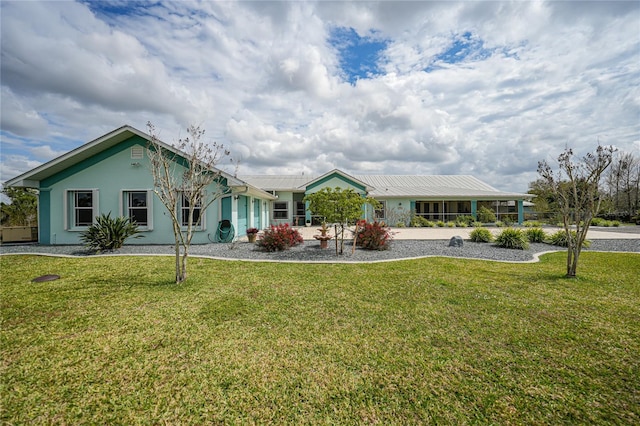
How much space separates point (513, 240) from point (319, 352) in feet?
40.5

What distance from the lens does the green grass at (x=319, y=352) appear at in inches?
106

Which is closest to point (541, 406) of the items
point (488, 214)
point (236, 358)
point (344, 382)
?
point (344, 382)

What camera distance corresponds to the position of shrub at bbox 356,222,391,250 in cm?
1178

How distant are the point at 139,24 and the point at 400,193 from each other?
21616 millimetres

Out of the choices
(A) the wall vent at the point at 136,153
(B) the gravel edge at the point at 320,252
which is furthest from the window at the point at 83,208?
(A) the wall vent at the point at 136,153

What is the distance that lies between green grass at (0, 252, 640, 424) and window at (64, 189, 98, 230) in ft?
22.2

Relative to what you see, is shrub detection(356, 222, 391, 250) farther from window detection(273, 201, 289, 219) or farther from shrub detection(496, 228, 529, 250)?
window detection(273, 201, 289, 219)

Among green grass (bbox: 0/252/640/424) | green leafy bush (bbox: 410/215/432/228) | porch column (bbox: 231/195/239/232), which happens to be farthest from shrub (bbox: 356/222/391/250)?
green leafy bush (bbox: 410/215/432/228)

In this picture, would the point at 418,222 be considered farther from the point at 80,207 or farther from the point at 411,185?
the point at 80,207

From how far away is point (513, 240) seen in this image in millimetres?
12625

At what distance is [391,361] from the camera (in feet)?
11.3

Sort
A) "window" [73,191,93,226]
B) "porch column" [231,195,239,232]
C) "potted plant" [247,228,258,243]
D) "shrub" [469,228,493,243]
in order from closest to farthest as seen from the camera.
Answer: "window" [73,191,93,226]
"porch column" [231,195,239,232]
"potted plant" [247,228,258,243]
"shrub" [469,228,493,243]

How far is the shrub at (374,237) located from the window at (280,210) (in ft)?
42.1

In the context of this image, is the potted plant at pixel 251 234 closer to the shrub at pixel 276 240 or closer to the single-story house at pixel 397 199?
the shrub at pixel 276 240
